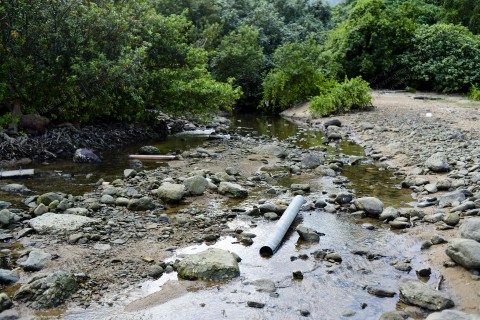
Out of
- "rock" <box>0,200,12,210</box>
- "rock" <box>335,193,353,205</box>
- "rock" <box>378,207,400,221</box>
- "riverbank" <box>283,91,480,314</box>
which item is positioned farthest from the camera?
"rock" <box>335,193,353,205</box>

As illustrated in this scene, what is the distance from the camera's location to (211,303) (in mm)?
5727

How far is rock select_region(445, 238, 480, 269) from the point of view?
20.2 feet

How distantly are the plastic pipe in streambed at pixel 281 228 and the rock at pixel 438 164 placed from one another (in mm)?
4328

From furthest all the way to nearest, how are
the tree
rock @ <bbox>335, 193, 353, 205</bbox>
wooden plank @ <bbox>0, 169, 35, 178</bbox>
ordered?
the tree → wooden plank @ <bbox>0, 169, 35, 178</bbox> → rock @ <bbox>335, 193, 353, 205</bbox>

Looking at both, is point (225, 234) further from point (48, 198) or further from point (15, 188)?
point (15, 188)

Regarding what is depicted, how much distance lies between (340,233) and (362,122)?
13.7m

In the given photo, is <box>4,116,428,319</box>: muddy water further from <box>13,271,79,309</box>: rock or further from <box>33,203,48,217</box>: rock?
<box>33,203,48,217</box>: rock

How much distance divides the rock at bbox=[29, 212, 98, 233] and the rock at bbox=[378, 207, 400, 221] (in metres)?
5.22

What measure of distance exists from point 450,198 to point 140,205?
606 cm

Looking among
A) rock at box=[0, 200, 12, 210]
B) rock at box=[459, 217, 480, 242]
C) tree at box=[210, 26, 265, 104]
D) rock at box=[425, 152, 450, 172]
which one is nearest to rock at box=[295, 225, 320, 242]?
rock at box=[459, 217, 480, 242]

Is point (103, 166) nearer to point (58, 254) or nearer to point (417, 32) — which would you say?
point (58, 254)

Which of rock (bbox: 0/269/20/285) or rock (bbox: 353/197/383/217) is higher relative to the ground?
rock (bbox: 353/197/383/217)

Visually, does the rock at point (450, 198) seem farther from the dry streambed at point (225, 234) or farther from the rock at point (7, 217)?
the rock at point (7, 217)

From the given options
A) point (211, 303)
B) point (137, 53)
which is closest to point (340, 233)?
point (211, 303)
